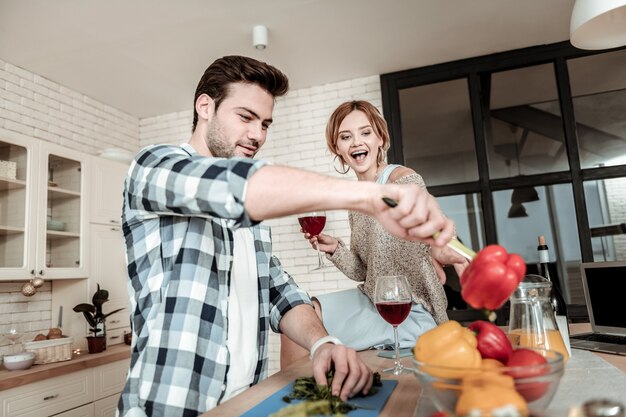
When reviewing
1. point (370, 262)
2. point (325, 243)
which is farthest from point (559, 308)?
point (325, 243)

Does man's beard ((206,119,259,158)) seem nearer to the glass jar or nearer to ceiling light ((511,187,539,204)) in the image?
the glass jar

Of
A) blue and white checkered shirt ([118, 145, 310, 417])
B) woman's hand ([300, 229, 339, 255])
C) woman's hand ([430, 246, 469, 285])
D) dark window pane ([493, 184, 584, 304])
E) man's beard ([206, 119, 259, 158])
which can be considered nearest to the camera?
blue and white checkered shirt ([118, 145, 310, 417])

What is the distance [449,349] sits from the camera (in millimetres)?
718

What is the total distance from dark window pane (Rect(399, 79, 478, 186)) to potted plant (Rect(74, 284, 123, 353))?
2633mm

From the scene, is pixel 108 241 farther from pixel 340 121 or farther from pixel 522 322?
pixel 522 322

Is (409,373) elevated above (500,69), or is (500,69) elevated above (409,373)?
(500,69)

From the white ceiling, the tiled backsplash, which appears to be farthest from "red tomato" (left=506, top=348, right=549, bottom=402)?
the tiled backsplash

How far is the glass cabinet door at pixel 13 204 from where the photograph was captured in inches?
120

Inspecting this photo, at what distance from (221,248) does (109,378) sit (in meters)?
2.53

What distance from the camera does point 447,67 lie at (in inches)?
158

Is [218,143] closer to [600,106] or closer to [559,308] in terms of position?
[559,308]

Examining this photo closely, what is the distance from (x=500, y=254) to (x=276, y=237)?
3581 mm

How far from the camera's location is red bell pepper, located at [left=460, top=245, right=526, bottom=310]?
761mm

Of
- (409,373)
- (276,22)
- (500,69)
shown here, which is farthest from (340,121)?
(500,69)
